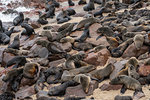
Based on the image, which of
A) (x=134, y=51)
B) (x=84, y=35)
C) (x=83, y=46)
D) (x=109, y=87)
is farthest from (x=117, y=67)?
(x=84, y=35)

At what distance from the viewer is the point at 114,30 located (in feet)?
33.0

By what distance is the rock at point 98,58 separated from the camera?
7.88 m

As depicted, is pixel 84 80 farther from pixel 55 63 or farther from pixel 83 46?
pixel 83 46

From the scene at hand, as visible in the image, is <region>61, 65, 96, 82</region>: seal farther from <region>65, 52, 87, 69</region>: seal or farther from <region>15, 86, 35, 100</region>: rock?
<region>15, 86, 35, 100</region>: rock

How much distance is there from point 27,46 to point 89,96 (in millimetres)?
5103

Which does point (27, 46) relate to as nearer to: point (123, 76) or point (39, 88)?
point (39, 88)

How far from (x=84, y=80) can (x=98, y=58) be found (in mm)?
1526

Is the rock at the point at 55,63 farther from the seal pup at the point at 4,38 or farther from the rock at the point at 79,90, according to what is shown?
the seal pup at the point at 4,38

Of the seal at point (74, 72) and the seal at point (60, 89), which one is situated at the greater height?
the seal at point (74, 72)

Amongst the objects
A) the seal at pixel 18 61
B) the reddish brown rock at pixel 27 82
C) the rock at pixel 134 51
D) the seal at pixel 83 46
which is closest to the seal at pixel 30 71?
the reddish brown rock at pixel 27 82

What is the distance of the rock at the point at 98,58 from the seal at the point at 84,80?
1.23 m

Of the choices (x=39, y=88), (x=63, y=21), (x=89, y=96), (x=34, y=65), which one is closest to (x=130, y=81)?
(x=89, y=96)

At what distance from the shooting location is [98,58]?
26.1 ft

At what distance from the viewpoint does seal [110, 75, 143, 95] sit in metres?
6.01
